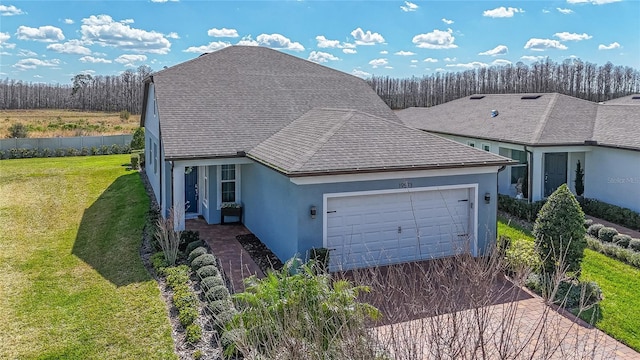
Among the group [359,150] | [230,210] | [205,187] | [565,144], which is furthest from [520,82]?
[359,150]

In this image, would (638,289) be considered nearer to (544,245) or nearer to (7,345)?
(544,245)

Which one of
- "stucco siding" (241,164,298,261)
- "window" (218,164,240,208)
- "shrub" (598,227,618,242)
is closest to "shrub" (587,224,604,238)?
"shrub" (598,227,618,242)

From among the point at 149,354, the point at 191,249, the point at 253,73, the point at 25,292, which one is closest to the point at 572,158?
the point at 253,73

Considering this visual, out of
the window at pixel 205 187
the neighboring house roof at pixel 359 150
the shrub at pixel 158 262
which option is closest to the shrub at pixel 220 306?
the shrub at pixel 158 262

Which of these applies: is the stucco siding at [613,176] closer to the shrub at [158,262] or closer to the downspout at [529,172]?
the downspout at [529,172]

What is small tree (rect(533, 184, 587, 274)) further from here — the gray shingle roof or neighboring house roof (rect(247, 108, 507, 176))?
the gray shingle roof

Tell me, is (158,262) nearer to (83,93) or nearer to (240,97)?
(240,97)
